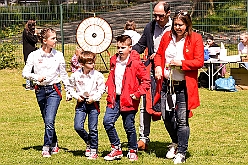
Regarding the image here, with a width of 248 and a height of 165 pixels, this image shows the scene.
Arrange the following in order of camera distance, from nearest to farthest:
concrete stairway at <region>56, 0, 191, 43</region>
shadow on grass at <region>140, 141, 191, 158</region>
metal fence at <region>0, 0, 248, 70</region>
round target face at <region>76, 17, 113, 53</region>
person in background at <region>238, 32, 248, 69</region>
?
shadow on grass at <region>140, 141, 191, 158</region>
person in background at <region>238, 32, 248, 69</region>
round target face at <region>76, 17, 113, 53</region>
metal fence at <region>0, 0, 248, 70</region>
concrete stairway at <region>56, 0, 191, 43</region>

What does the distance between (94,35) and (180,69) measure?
11.1 meters

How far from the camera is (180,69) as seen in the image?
24.7ft

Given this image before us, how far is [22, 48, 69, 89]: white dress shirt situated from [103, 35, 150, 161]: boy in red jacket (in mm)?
703

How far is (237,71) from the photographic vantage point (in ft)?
51.7

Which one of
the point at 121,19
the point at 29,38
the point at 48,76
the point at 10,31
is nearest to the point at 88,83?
the point at 48,76

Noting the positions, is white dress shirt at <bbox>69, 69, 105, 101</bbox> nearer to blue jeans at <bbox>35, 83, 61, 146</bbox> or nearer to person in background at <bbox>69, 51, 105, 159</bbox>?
person in background at <bbox>69, 51, 105, 159</bbox>

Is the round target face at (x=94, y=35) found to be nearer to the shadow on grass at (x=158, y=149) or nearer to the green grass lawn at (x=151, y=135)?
the green grass lawn at (x=151, y=135)

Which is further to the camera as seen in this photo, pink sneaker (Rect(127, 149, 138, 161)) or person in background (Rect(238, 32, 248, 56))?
person in background (Rect(238, 32, 248, 56))

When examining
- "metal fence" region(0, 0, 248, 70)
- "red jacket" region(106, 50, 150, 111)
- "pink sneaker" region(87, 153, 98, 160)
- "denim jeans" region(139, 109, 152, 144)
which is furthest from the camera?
"metal fence" region(0, 0, 248, 70)

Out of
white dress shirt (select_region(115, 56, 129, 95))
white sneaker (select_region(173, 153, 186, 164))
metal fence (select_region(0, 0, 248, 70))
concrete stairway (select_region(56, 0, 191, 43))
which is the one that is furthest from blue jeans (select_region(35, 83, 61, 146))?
concrete stairway (select_region(56, 0, 191, 43))

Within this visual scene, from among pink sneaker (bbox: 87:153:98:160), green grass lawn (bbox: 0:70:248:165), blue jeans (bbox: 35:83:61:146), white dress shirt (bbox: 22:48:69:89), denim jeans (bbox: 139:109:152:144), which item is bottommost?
green grass lawn (bbox: 0:70:248:165)

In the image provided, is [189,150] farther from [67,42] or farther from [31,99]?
[67,42]

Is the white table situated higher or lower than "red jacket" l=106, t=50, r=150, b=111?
lower

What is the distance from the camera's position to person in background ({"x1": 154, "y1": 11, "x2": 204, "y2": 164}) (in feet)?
24.5
